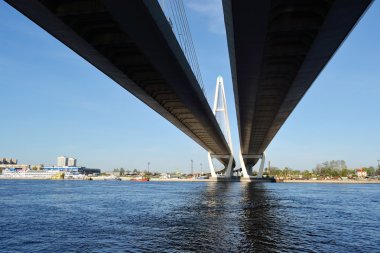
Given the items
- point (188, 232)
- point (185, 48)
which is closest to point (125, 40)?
point (185, 48)

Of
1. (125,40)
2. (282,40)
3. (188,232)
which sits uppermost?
(282,40)

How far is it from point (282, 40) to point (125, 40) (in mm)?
8550

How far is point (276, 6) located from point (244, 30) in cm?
172

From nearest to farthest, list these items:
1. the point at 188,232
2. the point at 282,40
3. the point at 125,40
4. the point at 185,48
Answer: the point at 188,232 < the point at 125,40 < the point at 282,40 < the point at 185,48

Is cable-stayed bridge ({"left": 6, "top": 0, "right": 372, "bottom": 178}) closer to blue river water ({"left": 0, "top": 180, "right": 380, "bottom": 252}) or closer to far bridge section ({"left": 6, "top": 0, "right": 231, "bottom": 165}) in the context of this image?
far bridge section ({"left": 6, "top": 0, "right": 231, "bottom": 165})

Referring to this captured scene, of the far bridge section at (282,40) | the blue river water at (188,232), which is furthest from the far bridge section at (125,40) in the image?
the blue river water at (188,232)

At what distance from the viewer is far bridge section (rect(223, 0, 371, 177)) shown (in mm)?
15008

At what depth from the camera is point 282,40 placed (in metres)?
20.2

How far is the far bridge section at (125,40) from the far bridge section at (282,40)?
3.19 meters

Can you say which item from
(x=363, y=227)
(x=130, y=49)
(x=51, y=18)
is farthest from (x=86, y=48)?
(x=363, y=227)

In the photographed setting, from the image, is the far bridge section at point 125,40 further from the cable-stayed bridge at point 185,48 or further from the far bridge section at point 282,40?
the far bridge section at point 282,40

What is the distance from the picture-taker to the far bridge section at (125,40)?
1496 cm

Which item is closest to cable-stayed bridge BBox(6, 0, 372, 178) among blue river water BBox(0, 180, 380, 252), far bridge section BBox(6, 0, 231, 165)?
far bridge section BBox(6, 0, 231, 165)

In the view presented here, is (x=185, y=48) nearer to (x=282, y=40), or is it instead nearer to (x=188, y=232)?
(x=282, y=40)
